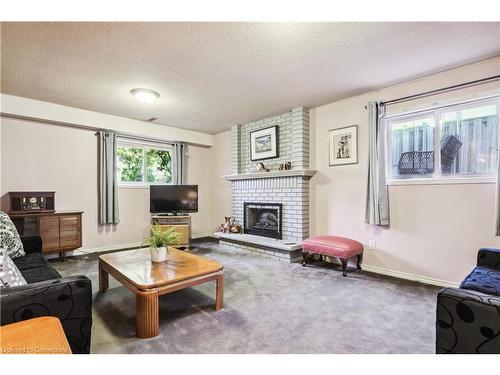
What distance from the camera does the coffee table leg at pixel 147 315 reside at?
1844 mm

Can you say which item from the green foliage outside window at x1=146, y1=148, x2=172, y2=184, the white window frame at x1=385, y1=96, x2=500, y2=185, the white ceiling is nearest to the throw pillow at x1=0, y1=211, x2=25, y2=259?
the white ceiling

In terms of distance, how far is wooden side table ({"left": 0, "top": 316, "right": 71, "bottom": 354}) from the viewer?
0.85 meters

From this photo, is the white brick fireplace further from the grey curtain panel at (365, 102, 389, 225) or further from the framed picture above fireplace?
the grey curtain panel at (365, 102, 389, 225)

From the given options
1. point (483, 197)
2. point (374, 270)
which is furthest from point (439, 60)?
point (374, 270)

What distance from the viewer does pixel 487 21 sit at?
1979 millimetres

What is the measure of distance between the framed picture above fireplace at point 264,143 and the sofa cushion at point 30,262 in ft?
10.9

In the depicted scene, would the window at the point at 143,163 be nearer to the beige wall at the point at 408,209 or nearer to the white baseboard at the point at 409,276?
the beige wall at the point at 408,209

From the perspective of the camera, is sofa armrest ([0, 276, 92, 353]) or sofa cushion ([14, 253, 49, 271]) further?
sofa cushion ([14, 253, 49, 271])

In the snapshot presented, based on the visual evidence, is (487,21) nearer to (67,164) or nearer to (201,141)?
(201,141)

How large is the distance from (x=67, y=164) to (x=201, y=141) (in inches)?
97.3

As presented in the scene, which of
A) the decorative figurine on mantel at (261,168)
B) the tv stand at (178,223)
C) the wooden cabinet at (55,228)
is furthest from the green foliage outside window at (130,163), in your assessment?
the decorative figurine on mantel at (261,168)

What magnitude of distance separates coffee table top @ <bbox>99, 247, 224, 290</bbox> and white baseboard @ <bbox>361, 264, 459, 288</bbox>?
2.15m

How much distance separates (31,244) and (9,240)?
1.02 ft

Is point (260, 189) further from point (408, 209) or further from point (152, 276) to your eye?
point (152, 276)
